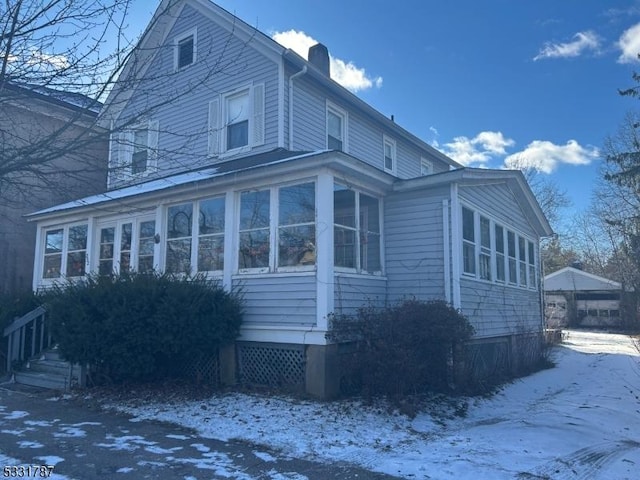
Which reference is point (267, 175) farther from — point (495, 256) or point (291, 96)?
point (495, 256)

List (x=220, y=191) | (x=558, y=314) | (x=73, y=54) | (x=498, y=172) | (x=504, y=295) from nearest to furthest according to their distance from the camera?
(x=73, y=54) → (x=220, y=191) → (x=498, y=172) → (x=504, y=295) → (x=558, y=314)

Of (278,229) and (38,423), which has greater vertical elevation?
(278,229)

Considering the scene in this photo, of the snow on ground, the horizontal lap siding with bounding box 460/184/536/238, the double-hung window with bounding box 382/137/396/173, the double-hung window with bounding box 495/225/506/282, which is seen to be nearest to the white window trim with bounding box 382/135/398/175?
the double-hung window with bounding box 382/137/396/173

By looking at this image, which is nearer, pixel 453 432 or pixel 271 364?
pixel 453 432

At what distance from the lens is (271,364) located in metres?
8.83

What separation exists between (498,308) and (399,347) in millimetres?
5451

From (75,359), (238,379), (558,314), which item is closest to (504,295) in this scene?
(238,379)

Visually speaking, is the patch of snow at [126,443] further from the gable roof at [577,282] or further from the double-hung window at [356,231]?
the gable roof at [577,282]

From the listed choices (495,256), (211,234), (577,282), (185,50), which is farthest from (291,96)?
(577,282)

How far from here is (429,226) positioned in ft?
32.3

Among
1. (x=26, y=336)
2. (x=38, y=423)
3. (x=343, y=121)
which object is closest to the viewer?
(x=38, y=423)

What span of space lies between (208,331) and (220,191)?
284 cm

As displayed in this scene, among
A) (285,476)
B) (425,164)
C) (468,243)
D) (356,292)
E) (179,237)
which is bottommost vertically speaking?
(285,476)

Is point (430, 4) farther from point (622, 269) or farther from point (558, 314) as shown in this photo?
point (622, 269)
